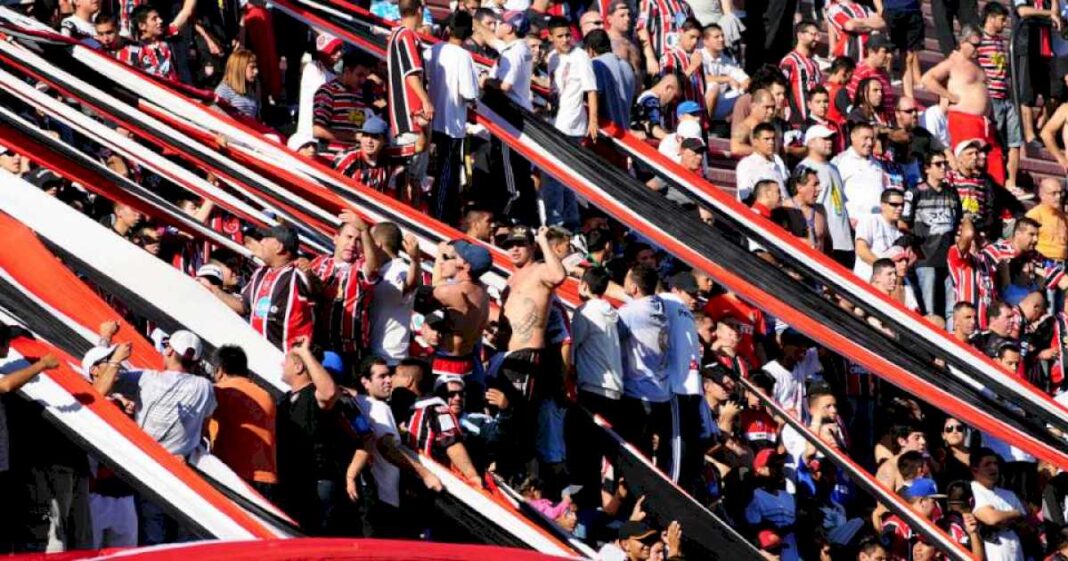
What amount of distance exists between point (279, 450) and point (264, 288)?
1110 mm

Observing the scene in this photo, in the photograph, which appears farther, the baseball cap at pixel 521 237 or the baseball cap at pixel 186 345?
the baseball cap at pixel 521 237

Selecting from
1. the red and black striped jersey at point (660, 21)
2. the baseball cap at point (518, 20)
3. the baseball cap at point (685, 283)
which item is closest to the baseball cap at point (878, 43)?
the red and black striped jersey at point (660, 21)

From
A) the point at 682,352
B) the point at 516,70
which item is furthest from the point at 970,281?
the point at 682,352

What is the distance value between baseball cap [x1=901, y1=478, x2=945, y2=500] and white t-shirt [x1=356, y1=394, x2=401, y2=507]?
488 cm

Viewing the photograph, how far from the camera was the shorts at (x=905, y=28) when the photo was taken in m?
21.8

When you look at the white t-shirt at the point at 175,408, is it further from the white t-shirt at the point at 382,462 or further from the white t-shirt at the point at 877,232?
the white t-shirt at the point at 877,232

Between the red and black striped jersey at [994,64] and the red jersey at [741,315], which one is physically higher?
the red jersey at [741,315]

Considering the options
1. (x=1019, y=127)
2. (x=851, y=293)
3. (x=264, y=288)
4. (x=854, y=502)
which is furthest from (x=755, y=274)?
(x=1019, y=127)

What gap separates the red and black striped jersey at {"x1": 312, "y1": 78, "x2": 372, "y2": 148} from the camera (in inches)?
658

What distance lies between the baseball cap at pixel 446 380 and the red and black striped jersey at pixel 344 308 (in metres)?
0.41

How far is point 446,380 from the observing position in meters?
13.3

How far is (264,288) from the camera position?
12.8 m

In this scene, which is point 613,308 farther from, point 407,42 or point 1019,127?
point 1019,127

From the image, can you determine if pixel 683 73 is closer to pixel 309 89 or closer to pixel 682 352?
pixel 309 89
